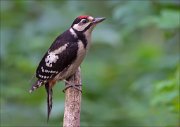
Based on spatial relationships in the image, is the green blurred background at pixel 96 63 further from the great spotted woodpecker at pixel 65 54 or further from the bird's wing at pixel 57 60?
the bird's wing at pixel 57 60

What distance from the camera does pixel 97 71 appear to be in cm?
880

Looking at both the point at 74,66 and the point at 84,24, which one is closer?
the point at 74,66

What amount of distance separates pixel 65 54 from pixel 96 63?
8.36 ft

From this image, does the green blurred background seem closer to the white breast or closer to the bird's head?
the bird's head

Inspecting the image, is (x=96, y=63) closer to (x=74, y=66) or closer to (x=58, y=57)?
(x=58, y=57)

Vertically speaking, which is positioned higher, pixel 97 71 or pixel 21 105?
pixel 97 71

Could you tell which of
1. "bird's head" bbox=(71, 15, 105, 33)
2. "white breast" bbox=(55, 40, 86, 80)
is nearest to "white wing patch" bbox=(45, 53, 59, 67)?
"white breast" bbox=(55, 40, 86, 80)

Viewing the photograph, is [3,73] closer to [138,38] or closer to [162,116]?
[162,116]

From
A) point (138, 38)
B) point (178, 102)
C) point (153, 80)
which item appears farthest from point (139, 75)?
point (138, 38)

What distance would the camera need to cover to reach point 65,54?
606 centimetres

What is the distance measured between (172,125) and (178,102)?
776 millimetres

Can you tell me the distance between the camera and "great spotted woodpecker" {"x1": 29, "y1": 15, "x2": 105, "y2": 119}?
5.98 meters

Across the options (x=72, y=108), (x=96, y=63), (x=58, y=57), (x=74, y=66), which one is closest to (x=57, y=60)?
(x=58, y=57)

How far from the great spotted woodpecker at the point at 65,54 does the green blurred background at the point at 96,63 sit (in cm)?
86
